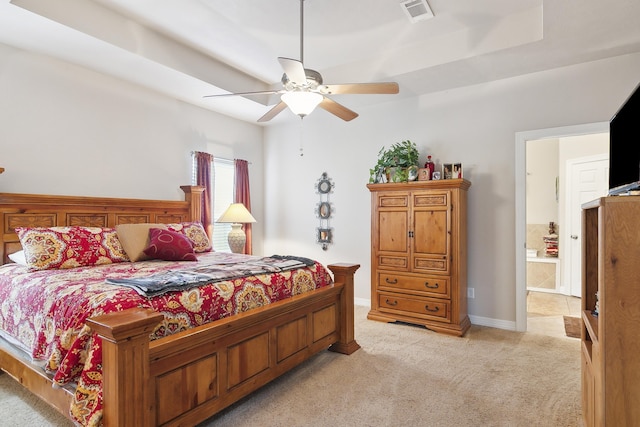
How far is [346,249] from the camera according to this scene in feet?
16.4

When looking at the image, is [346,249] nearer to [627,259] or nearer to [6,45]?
[627,259]

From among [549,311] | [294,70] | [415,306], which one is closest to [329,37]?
[294,70]

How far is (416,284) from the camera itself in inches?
153

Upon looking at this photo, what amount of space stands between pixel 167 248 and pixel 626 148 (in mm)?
3381

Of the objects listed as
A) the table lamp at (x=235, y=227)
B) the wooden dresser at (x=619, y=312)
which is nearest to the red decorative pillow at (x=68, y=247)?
the table lamp at (x=235, y=227)

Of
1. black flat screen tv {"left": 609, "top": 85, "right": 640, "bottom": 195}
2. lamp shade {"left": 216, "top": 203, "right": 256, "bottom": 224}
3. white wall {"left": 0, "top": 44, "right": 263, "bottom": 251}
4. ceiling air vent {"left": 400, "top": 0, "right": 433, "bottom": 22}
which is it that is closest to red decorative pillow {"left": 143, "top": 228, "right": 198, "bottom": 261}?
white wall {"left": 0, "top": 44, "right": 263, "bottom": 251}

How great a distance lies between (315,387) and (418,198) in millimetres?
2258

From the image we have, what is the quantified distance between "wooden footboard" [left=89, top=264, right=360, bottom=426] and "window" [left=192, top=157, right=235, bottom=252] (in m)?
2.61

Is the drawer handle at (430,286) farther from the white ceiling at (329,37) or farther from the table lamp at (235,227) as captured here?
the table lamp at (235,227)

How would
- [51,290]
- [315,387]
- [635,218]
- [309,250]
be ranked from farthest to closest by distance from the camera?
[309,250] < [315,387] < [51,290] < [635,218]

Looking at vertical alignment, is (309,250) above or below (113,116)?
below

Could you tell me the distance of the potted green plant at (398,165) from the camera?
404cm

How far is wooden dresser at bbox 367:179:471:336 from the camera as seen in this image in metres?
3.68

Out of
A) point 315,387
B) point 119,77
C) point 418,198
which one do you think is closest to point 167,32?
point 119,77
